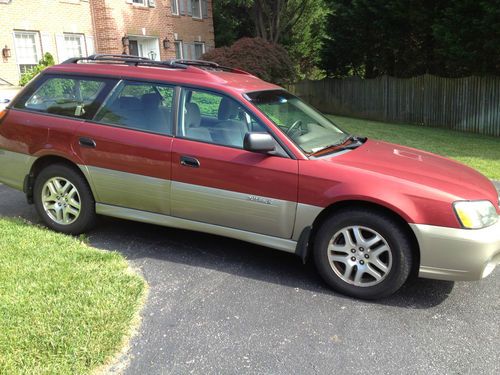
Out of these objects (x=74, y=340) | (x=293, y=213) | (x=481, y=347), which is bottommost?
(x=481, y=347)

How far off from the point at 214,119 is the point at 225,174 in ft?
2.03

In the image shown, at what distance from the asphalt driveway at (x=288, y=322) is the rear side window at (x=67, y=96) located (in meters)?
1.40

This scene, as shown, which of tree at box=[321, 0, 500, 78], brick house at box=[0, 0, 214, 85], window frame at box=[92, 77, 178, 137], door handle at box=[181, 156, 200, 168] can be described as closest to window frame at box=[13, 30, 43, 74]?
brick house at box=[0, 0, 214, 85]

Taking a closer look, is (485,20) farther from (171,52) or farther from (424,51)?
(171,52)

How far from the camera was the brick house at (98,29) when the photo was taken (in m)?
16.8

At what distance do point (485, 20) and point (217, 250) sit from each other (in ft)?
37.3

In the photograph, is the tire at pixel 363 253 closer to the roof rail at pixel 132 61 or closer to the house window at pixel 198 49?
the roof rail at pixel 132 61

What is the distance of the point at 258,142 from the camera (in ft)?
12.8

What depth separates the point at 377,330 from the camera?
11.1 ft

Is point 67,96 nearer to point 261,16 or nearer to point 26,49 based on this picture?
point 26,49

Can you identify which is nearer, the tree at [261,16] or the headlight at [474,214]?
the headlight at [474,214]

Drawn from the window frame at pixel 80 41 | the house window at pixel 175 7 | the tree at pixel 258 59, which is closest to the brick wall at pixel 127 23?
the house window at pixel 175 7

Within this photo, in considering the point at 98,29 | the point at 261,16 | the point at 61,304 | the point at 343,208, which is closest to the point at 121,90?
the point at 61,304

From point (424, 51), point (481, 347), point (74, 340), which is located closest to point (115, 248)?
point (74, 340)
